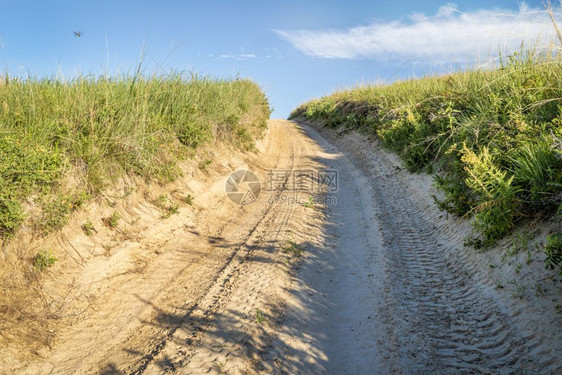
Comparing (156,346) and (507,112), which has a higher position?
(507,112)

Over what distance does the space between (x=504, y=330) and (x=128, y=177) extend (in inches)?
235

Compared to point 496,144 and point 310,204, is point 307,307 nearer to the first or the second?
point 310,204

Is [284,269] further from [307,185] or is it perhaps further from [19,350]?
[307,185]

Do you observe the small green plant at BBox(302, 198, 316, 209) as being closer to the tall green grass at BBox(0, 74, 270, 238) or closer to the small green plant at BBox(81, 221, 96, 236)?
the tall green grass at BBox(0, 74, 270, 238)

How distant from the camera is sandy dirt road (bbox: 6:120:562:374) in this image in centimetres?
353

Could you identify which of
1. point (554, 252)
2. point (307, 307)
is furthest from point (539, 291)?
point (307, 307)

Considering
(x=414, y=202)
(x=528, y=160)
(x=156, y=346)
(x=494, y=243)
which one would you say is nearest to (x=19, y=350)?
(x=156, y=346)

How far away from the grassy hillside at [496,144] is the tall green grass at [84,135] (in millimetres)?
5331

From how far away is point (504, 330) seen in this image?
378cm

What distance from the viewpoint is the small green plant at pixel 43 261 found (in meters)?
4.67

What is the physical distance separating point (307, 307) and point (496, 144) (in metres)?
4.10

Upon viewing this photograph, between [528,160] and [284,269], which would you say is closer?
[528,160]

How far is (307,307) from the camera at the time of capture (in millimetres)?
4422

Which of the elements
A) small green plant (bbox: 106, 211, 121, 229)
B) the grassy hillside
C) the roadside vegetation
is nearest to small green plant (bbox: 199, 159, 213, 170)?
the roadside vegetation
